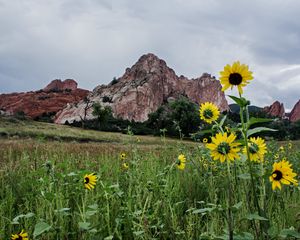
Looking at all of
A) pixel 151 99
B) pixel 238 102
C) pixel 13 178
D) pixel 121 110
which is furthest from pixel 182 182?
pixel 151 99

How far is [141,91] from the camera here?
148125 mm

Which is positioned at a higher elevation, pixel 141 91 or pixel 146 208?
pixel 141 91

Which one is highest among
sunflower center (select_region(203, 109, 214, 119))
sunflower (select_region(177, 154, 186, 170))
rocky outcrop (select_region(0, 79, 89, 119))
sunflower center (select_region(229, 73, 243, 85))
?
rocky outcrop (select_region(0, 79, 89, 119))

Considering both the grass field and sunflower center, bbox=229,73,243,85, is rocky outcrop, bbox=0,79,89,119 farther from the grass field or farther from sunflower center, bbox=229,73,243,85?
sunflower center, bbox=229,73,243,85

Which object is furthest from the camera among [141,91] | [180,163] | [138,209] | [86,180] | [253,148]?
[141,91]

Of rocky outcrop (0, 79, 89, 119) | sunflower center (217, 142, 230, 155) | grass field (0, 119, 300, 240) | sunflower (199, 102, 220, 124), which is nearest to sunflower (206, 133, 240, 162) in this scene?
sunflower center (217, 142, 230, 155)

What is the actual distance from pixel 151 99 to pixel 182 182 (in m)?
145

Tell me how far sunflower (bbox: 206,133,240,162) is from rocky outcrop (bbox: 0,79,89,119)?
14706 cm

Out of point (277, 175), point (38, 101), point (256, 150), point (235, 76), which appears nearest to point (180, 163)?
point (256, 150)

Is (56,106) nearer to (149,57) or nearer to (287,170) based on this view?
(149,57)

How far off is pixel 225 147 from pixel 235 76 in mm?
378

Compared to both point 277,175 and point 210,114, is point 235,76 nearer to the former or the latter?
point 277,175

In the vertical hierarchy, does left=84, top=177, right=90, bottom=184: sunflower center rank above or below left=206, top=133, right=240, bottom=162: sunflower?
below

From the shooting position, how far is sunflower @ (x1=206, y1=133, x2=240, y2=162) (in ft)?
6.10
